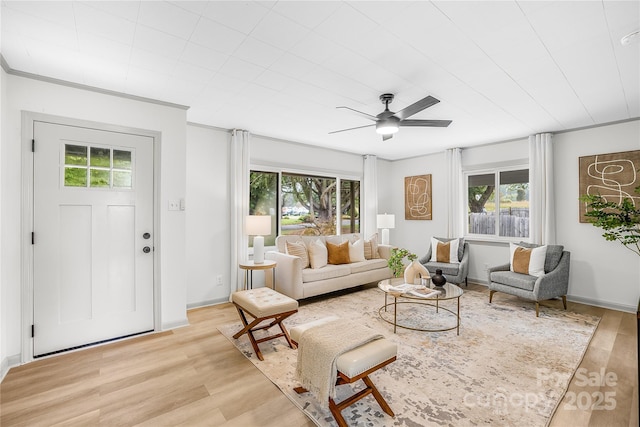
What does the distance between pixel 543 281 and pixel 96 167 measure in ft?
17.8

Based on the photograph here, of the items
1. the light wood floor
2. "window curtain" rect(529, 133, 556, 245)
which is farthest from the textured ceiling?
the light wood floor

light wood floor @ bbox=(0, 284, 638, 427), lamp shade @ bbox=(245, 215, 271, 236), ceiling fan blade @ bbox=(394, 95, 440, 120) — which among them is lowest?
light wood floor @ bbox=(0, 284, 638, 427)

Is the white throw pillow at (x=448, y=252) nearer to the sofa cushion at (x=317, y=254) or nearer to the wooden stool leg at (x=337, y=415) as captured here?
the sofa cushion at (x=317, y=254)

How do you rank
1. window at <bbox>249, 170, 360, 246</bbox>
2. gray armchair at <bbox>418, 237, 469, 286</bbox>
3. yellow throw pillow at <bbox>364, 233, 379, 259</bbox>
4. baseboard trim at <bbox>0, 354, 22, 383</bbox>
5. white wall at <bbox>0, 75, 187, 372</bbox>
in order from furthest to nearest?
yellow throw pillow at <bbox>364, 233, 379, 259</bbox> < window at <bbox>249, 170, 360, 246</bbox> < gray armchair at <bbox>418, 237, 469, 286</bbox> < white wall at <bbox>0, 75, 187, 372</bbox> < baseboard trim at <bbox>0, 354, 22, 383</bbox>

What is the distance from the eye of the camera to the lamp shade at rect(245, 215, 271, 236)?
13.5 ft

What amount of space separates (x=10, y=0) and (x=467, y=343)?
14.6 ft

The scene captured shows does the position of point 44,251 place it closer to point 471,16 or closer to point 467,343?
point 471,16

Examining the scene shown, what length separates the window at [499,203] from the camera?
16.5 ft

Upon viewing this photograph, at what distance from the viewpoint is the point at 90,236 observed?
2.91 meters

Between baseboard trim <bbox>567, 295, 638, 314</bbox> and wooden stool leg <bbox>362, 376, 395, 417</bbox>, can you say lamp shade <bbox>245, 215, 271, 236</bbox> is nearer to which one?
wooden stool leg <bbox>362, 376, 395, 417</bbox>

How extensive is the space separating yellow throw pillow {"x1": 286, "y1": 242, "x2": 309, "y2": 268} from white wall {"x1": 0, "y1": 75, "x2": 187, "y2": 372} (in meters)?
1.53

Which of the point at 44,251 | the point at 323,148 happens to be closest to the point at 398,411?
the point at 44,251

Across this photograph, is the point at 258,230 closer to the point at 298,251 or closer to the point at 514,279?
the point at 298,251

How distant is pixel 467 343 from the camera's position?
9.68 ft
